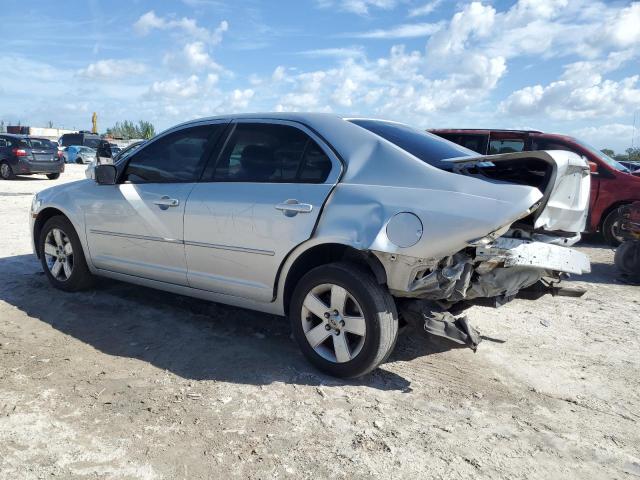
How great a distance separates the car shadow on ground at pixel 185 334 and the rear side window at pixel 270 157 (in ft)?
4.05

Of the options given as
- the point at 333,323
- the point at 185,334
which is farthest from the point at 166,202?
the point at 333,323

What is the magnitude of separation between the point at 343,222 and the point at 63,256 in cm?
320

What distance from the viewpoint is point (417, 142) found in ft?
12.5

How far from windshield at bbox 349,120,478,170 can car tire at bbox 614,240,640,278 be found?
3.90 m

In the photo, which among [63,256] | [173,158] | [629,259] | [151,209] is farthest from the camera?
[629,259]

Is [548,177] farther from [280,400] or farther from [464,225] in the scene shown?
[280,400]

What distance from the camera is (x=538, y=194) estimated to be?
3.03 metres


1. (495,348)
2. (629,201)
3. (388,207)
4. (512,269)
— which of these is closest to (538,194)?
(512,269)

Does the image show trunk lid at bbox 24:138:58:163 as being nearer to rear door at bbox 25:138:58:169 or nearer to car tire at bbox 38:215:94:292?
rear door at bbox 25:138:58:169

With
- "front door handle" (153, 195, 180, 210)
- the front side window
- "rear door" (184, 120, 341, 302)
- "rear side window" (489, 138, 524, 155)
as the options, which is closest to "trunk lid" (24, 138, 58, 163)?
"rear side window" (489, 138, 524, 155)

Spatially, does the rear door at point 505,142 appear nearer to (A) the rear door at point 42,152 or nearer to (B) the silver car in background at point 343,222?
(B) the silver car in background at point 343,222

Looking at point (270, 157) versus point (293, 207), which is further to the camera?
point (270, 157)

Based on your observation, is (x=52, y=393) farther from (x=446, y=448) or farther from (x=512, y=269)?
(x=512, y=269)

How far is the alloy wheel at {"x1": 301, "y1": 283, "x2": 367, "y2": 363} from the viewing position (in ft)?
11.0
